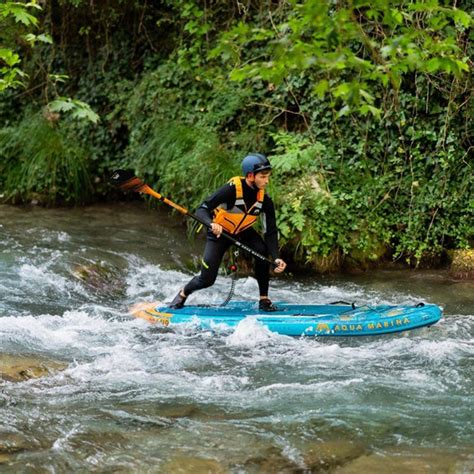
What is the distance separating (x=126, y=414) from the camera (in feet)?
14.8

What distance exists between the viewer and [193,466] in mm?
3793

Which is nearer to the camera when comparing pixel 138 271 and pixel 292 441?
pixel 292 441

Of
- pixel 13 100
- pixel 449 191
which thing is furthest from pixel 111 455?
pixel 13 100

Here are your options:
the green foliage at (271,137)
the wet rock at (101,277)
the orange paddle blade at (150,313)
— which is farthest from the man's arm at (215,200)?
the wet rock at (101,277)

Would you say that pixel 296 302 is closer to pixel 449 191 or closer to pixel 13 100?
pixel 449 191

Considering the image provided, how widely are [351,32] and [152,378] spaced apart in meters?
3.01

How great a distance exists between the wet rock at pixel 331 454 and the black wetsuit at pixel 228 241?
102 inches

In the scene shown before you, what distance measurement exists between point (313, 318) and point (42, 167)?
19.4 feet

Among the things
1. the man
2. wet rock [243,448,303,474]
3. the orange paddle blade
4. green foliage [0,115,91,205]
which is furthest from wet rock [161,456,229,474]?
green foliage [0,115,91,205]

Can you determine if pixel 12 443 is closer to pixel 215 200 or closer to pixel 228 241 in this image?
pixel 215 200

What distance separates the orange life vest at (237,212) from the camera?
6383 millimetres

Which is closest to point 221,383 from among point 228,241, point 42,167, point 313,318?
point 313,318

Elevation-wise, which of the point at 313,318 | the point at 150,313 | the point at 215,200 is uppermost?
the point at 215,200

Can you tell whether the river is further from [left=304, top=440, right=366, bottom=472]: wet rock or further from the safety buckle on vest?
the safety buckle on vest
